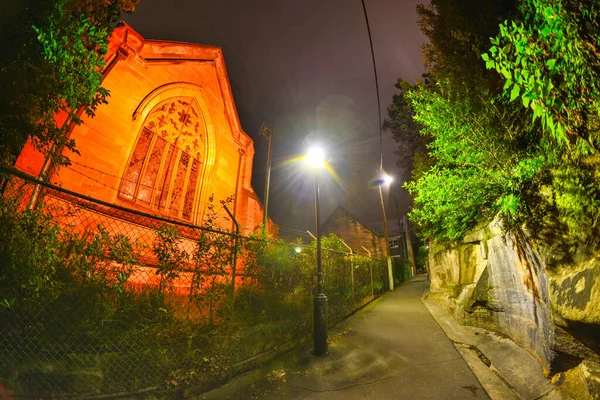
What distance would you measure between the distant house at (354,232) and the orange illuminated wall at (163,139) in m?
19.9

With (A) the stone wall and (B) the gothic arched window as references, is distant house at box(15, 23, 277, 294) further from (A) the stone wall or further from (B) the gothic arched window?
(A) the stone wall

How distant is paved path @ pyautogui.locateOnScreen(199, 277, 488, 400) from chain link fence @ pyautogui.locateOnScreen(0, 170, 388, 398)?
1.47 feet

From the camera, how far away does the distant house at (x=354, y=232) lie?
95.9 feet

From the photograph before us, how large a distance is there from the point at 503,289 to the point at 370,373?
10.2ft

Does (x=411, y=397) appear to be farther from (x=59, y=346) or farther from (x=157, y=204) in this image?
(x=157, y=204)

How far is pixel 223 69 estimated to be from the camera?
11.1 m

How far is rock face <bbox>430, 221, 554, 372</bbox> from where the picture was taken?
3365mm

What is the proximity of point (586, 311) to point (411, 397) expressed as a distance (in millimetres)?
2304

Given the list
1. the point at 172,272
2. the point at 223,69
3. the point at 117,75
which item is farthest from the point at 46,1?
the point at 223,69

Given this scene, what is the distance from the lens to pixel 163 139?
886cm

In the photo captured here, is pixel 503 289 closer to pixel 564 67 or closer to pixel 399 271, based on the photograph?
pixel 564 67

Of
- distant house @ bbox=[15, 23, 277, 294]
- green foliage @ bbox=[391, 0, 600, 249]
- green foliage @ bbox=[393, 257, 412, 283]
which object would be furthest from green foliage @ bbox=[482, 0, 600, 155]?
green foliage @ bbox=[393, 257, 412, 283]

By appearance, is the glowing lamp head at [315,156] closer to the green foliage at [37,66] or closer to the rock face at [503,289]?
the rock face at [503,289]

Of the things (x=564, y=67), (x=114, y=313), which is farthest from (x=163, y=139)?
(x=564, y=67)
